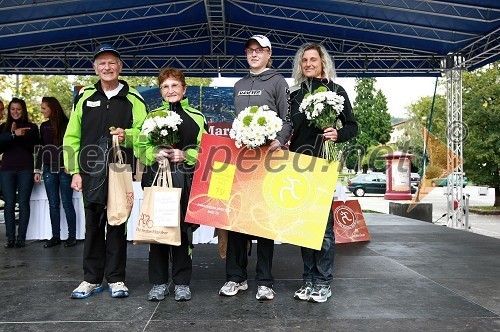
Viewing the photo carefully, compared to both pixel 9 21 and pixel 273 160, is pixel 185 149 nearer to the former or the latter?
pixel 273 160

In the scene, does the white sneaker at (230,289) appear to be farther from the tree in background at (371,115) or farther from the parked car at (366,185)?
the tree in background at (371,115)

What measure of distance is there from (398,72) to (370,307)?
8702 mm

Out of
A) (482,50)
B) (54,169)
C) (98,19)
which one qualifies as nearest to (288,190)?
(54,169)

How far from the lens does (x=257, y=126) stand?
301cm

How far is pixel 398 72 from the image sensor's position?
1084cm

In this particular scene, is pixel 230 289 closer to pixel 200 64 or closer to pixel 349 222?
pixel 349 222

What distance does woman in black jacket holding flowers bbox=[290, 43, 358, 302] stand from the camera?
10.8 ft

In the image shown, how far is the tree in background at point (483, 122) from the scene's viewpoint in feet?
54.9

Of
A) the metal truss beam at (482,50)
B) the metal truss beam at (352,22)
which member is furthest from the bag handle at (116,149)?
the metal truss beam at (482,50)

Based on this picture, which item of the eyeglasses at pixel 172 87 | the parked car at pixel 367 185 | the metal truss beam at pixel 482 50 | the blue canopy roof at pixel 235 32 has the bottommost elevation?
the parked car at pixel 367 185

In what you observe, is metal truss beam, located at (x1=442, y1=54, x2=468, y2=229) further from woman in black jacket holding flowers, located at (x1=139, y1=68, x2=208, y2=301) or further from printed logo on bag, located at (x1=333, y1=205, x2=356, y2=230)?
woman in black jacket holding flowers, located at (x1=139, y1=68, x2=208, y2=301)

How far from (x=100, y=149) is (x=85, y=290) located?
41.2 inches

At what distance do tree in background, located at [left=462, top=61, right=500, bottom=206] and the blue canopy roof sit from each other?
24.5 ft

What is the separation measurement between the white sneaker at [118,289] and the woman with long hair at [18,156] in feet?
9.25
